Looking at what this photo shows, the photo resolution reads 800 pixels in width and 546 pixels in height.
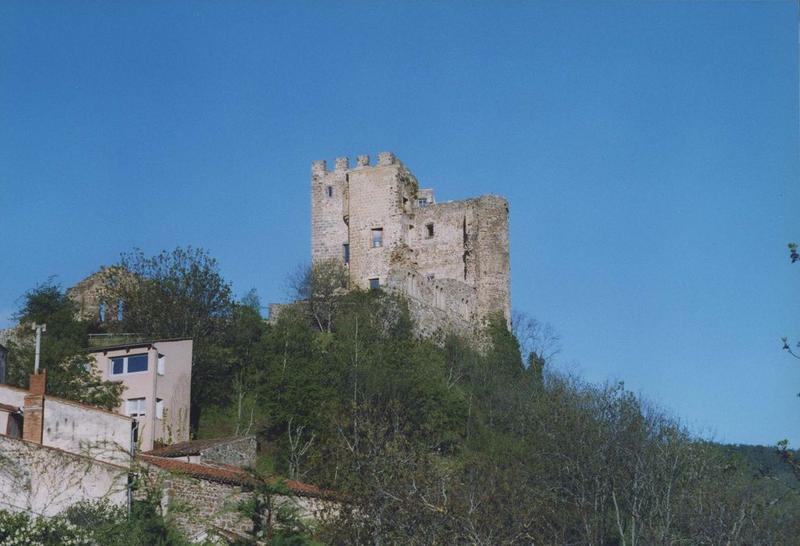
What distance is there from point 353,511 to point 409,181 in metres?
37.5

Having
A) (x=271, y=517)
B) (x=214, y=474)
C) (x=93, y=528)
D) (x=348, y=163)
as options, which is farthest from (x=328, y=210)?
(x=93, y=528)

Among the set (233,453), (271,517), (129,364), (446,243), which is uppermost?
(446,243)

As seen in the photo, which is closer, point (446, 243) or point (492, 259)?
point (492, 259)

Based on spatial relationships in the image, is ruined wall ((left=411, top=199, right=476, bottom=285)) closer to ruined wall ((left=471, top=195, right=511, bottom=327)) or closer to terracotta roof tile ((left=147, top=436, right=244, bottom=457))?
ruined wall ((left=471, top=195, right=511, bottom=327))

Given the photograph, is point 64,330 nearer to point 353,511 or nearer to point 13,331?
point 13,331

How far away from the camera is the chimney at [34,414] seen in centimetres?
3023

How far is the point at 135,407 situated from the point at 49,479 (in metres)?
16.5

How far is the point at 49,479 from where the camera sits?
27312mm

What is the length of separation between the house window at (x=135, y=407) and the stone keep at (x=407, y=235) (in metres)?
20.2

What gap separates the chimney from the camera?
30234 millimetres

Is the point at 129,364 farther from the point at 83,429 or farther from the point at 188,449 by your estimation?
the point at 83,429

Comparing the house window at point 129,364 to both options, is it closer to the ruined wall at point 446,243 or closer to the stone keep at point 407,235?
the stone keep at point 407,235

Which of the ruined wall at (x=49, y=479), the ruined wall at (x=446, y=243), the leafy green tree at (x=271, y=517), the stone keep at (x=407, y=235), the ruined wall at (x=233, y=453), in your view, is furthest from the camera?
the ruined wall at (x=446, y=243)

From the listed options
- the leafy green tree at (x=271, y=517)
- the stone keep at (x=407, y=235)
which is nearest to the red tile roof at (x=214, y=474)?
the leafy green tree at (x=271, y=517)
